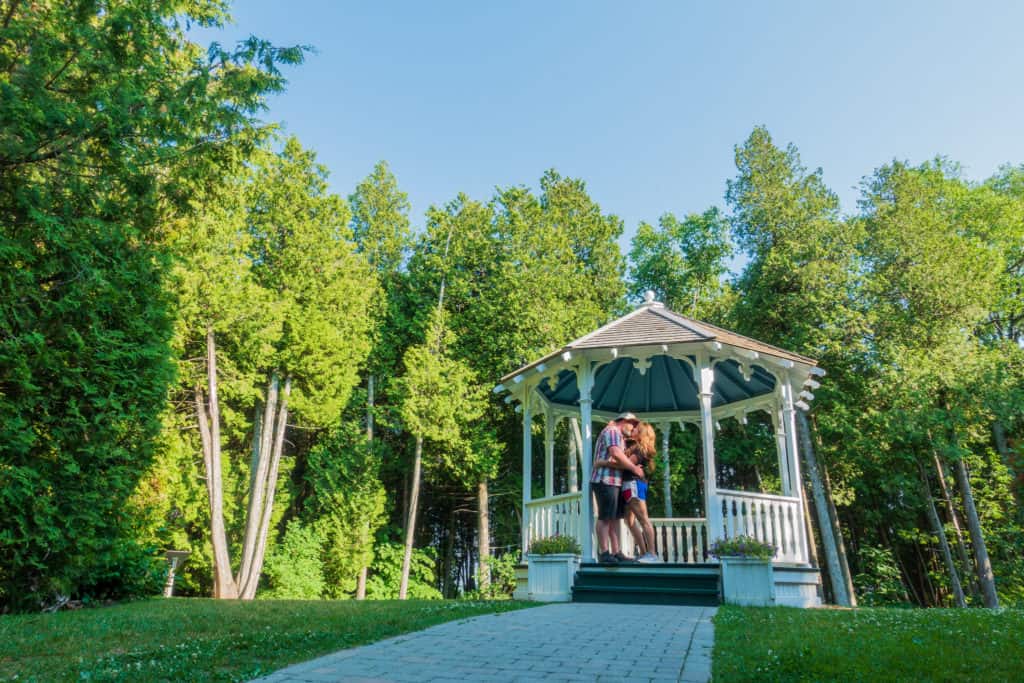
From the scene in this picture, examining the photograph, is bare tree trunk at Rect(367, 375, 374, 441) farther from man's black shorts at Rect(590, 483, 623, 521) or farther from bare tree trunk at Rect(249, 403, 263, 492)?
man's black shorts at Rect(590, 483, 623, 521)

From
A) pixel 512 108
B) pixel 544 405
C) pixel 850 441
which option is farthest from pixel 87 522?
Result: pixel 850 441

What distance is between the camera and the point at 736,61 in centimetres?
886

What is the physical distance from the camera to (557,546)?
8508 millimetres

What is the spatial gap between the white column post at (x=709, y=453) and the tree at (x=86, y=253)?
6.71 meters

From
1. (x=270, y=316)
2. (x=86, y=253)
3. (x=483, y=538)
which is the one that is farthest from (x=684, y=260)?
(x=86, y=253)

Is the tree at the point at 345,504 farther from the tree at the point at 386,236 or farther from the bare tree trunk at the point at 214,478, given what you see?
the tree at the point at 386,236

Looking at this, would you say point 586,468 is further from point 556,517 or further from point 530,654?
point 530,654

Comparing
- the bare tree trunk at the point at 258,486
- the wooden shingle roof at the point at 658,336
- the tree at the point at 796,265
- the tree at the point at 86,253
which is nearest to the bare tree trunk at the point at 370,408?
the bare tree trunk at the point at 258,486

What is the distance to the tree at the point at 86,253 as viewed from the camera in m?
6.41

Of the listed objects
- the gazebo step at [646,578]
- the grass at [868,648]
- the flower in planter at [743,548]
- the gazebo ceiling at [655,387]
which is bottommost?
the grass at [868,648]

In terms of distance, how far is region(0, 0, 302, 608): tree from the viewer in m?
6.41

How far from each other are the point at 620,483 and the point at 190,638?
560 cm

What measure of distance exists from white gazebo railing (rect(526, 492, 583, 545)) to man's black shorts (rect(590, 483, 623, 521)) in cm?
42

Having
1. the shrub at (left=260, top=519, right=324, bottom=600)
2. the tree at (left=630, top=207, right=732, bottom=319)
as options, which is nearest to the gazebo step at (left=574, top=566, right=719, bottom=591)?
the shrub at (left=260, top=519, right=324, bottom=600)
